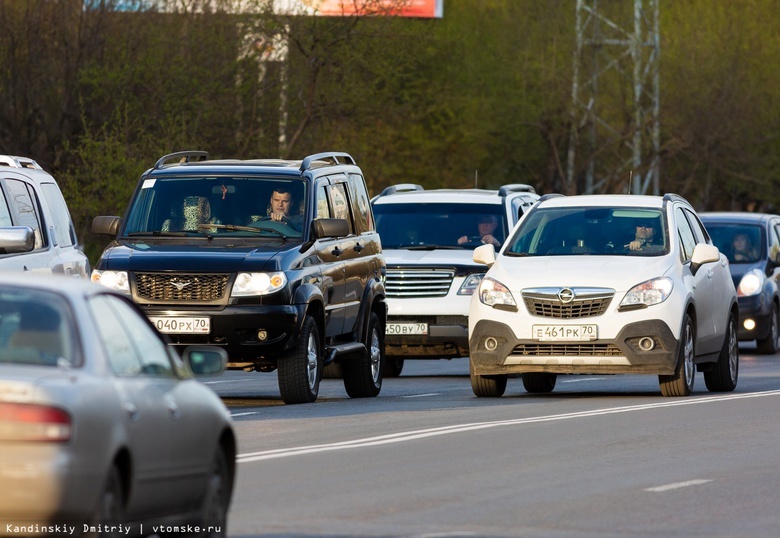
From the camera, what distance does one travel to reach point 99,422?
708 cm

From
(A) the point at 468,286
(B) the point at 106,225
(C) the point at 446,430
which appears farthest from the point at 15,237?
(A) the point at 468,286

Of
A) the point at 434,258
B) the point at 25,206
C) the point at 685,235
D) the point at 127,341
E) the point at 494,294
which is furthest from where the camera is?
the point at 434,258

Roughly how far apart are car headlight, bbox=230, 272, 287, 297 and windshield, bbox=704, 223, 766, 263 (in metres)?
13.1

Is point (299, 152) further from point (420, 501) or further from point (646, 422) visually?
point (420, 501)

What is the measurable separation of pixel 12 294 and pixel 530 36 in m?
65.7

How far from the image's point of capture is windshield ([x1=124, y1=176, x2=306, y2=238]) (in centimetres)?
1747

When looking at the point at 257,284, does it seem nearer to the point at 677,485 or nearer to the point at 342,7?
the point at 677,485

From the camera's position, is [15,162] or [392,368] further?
[392,368]

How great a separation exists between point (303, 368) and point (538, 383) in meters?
3.51

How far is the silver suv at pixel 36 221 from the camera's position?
1544 centimetres

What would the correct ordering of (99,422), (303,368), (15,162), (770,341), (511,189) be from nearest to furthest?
(99,422), (15,162), (303,368), (511,189), (770,341)

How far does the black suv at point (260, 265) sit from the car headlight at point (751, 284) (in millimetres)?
9695

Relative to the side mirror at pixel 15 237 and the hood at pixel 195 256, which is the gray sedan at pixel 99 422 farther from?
the hood at pixel 195 256

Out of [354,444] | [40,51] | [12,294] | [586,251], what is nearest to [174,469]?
[12,294]
